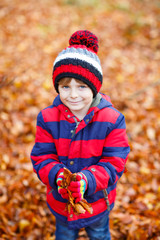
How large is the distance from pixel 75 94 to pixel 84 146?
0.45 metres

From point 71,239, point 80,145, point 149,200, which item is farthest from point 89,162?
point 149,200

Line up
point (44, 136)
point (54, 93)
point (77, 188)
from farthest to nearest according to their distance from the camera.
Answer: point (54, 93) < point (44, 136) < point (77, 188)

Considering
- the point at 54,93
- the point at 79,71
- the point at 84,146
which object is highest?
the point at 54,93

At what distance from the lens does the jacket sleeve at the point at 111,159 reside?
178 centimetres

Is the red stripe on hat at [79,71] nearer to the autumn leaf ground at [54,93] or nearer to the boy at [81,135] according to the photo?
the boy at [81,135]

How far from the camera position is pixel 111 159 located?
72.7 inches

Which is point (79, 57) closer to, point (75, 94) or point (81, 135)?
point (75, 94)

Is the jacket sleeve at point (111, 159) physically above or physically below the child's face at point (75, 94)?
below

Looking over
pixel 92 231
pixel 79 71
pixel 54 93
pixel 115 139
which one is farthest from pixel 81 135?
pixel 54 93

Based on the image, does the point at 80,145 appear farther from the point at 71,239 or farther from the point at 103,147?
the point at 71,239

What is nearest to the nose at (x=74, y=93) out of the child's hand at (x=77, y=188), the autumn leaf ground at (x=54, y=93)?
the child's hand at (x=77, y=188)

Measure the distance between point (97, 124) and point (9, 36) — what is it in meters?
4.90

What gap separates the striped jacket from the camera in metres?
1.84

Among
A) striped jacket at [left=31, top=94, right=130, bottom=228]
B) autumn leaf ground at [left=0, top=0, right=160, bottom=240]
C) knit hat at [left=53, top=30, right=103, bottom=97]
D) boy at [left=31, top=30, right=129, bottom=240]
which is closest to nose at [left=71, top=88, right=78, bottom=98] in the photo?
boy at [left=31, top=30, right=129, bottom=240]
